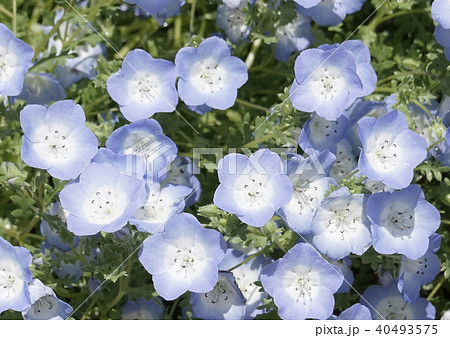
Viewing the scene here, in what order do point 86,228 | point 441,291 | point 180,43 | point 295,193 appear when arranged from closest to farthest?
point 86,228 → point 295,193 → point 441,291 → point 180,43

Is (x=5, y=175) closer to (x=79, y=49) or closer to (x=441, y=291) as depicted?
(x=79, y=49)

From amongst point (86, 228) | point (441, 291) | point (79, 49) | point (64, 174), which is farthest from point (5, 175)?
point (441, 291)

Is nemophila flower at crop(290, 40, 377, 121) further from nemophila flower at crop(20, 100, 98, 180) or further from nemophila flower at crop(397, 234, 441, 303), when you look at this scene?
nemophila flower at crop(20, 100, 98, 180)

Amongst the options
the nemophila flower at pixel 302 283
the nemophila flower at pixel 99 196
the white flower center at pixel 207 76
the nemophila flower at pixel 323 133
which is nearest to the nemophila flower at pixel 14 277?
the nemophila flower at pixel 99 196

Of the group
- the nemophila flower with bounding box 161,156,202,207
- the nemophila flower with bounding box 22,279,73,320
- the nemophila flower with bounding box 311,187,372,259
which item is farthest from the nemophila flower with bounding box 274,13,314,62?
the nemophila flower with bounding box 22,279,73,320

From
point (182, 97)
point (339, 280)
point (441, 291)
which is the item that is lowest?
point (441, 291)

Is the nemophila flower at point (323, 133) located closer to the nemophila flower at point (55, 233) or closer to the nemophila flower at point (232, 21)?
the nemophila flower at point (232, 21)

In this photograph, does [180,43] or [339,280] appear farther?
[180,43]
